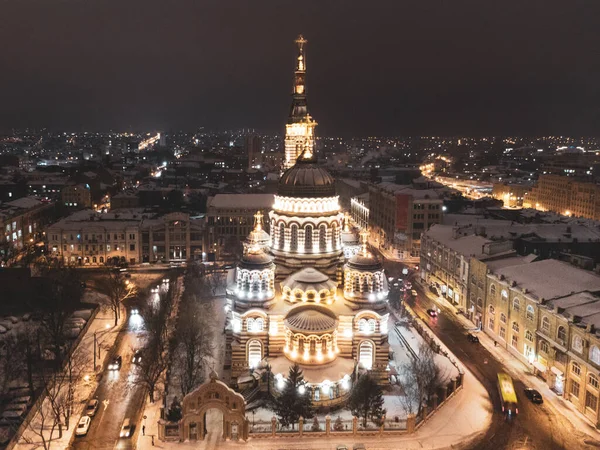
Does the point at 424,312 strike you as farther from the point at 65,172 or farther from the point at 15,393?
the point at 65,172

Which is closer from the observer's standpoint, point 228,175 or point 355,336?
point 355,336

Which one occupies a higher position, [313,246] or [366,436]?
[313,246]

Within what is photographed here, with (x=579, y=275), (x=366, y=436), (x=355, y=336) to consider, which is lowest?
(x=366, y=436)

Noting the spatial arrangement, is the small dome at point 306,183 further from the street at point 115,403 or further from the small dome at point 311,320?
the street at point 115,403

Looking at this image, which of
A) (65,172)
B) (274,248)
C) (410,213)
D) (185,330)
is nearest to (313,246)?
(274,248)

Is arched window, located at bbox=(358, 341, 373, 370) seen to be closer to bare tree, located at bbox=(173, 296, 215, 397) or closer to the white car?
bare tree, located at bbox=(173, 296, 215, 397)

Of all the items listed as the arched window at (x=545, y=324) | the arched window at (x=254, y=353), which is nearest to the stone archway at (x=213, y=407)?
the arched window at (x=254, y=353)

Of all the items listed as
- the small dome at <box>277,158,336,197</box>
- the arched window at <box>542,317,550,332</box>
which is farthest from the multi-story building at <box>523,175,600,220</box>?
the small dome at <box>277,158,336,197</box>
